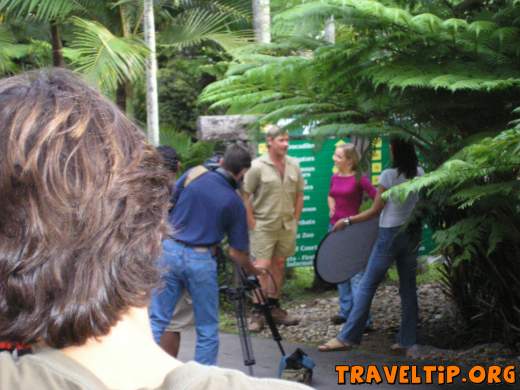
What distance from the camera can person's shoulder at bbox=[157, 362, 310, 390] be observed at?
4.01 ft

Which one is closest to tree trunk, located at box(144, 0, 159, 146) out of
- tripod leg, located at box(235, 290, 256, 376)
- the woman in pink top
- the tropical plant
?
the woman in pink top

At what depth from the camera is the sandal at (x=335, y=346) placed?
284 inches

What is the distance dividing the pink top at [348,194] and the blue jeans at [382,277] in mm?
1282

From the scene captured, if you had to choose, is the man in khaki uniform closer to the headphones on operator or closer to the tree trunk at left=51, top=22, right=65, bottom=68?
the headphones on operator

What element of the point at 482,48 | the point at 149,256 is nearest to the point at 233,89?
the point at 482,48

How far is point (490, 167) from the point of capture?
3836mm

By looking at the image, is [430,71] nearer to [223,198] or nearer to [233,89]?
[233,89]

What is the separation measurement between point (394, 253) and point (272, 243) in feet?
6.88

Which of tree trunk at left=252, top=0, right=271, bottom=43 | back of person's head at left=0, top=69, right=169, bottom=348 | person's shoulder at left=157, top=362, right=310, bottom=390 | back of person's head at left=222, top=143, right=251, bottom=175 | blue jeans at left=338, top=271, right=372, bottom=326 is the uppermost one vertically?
tree trunk at left=252, top=0, right=271, bottom=43

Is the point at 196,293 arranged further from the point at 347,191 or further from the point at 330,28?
the point at 347,191

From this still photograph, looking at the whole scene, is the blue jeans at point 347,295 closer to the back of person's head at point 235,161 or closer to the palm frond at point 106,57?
the back of person's head at point 235,161

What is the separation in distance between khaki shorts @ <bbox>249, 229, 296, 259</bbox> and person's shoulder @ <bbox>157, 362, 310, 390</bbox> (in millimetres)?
7402

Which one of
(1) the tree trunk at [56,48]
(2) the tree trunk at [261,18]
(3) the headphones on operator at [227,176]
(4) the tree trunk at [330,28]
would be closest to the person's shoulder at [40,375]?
(4) the tree trunk at [330,28]

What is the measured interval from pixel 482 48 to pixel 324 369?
3.36 meters
